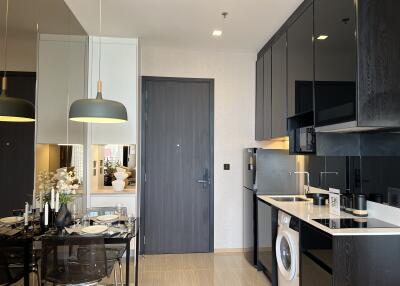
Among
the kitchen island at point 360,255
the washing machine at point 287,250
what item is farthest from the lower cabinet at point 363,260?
the washing machine at point 287,250

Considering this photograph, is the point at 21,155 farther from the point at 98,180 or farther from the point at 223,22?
the point at 223,22

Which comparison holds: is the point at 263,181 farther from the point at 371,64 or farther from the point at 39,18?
the point at 39,18

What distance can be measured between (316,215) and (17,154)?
2326 mm

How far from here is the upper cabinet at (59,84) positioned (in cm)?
246

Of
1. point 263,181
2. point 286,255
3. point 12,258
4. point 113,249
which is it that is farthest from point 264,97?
point 12,258

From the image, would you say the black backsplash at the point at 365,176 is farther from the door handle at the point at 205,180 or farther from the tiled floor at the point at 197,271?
the door handle at the point at 205,180

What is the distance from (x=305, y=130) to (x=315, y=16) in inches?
41.8

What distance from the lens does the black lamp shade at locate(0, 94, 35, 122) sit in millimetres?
1694

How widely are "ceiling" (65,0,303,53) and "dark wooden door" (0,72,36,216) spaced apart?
1259mm

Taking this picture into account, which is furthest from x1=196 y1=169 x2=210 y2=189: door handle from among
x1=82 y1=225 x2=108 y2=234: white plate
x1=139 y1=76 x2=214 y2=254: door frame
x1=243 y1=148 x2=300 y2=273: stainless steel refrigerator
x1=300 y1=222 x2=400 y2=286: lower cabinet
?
x1=300 y1=222 x2=400 y2=286: lower cabinet

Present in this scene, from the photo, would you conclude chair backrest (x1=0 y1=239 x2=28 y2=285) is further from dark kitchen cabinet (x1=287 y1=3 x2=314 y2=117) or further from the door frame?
dark kitchen cabinet (x1=287 y1=3 x2=314 y2=117)

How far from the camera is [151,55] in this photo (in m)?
4.20

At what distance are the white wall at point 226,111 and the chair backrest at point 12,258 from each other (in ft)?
8.76

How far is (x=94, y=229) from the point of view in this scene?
94.5 inches
